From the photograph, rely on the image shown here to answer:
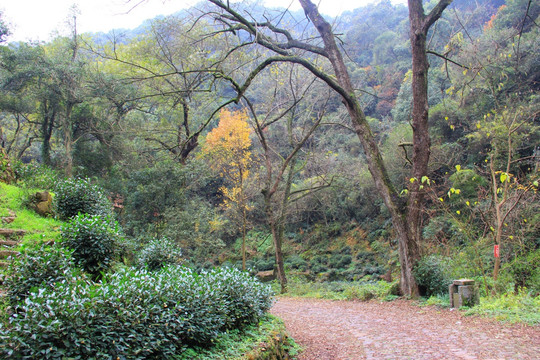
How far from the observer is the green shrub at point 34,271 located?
4008 millimetres

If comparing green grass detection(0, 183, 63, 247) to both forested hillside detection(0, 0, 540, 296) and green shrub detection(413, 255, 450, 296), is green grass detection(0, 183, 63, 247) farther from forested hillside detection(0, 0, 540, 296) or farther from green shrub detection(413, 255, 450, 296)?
green shrub detection(413, 255, 450, 296)

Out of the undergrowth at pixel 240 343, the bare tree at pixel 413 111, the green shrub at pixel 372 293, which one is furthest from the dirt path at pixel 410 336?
the bare tree at pixel 413 111

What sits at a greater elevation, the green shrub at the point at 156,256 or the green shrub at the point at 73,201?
the green shrub at the point at 73,201

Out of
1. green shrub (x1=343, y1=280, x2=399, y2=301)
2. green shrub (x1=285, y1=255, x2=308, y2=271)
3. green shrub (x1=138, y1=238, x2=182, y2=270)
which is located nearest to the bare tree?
green shrub (x1=343, y1=280, x2=399, y2=301)

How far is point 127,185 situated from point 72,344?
1382 cm

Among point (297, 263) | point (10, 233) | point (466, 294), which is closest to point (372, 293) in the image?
point (466, 294)

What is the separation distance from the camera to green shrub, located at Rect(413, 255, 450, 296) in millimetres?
7707

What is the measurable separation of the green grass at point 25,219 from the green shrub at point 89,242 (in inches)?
51.0

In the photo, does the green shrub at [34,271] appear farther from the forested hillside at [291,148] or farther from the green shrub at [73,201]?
the green shrub at [73,201]

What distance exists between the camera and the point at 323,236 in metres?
24.4

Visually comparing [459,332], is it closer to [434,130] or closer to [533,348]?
[533,348]

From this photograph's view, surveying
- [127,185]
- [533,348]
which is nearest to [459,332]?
[533,348]

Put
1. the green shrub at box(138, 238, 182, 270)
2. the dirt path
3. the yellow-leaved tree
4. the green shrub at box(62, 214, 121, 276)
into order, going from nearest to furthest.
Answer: the dirt path → the green shrub at box(62, 214, 121, 276) → the green shrub at box(138, 238, 182, 270) → the yellow-leaved tree

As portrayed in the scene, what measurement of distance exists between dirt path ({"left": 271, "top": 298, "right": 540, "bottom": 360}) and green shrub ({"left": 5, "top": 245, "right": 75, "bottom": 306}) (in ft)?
10.7
